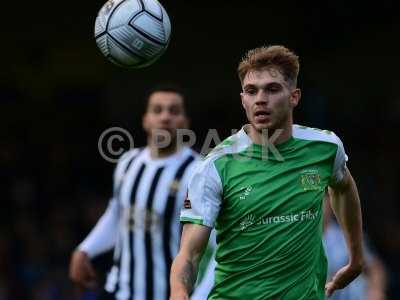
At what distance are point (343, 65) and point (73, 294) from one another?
13.8 ft

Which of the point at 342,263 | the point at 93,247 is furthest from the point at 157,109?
the point at 342,263

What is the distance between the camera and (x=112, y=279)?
7195mm

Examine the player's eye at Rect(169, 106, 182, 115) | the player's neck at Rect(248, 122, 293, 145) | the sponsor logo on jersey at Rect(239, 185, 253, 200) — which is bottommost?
the sponsor logo on jersey at Rect(239, 185, 253, 200)

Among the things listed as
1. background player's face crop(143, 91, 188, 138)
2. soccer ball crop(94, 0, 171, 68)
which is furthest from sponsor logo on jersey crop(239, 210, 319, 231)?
background player's face crop(143, 91, 188, 138)

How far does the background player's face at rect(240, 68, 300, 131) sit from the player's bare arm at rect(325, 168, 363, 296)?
0.54 m

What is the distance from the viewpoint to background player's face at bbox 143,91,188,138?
23.8ft

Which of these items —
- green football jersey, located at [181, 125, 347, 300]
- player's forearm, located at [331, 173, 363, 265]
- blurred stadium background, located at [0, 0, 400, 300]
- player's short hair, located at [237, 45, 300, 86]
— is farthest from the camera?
blurred stadium background, located at [0, 0, 400, 300]

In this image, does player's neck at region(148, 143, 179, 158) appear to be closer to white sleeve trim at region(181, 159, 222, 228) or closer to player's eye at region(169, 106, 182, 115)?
player's eye at region(169, 106, 182, 115)

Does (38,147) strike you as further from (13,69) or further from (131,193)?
(131,193)

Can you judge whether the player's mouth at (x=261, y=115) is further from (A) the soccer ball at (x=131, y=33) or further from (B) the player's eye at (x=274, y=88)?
(A) the soccer ball at (x=131, y=33)

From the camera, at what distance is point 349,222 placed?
543 centimetres

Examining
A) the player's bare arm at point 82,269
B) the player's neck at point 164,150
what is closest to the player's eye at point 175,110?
the player's neck at point 164,150

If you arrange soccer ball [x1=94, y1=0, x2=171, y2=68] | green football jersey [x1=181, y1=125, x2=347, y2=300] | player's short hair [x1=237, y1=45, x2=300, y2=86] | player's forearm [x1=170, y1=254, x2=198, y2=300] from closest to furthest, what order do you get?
1. player's forearm [x1=170, y1=254, x2=198, y2=300]
2. green football jersey [x1=181, y1=125, x2=347, y2=300]
3. player's short hair [x1=237, y1=45, x2=300, y2=86]
4. soccer ball [x1=94, y1=0, x2=171, y2=68]

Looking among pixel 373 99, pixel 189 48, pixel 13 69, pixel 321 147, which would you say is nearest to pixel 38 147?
pixel 13 69
